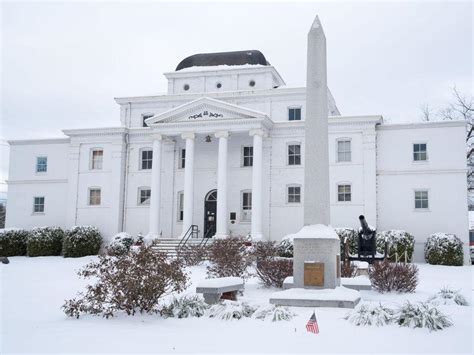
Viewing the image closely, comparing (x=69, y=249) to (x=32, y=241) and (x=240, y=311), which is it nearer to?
(x=32, y=241)

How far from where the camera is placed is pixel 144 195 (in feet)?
108

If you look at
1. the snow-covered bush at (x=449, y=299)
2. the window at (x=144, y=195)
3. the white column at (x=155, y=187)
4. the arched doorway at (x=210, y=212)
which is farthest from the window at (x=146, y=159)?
→ the snow-covered bush at (x=449, y=299)

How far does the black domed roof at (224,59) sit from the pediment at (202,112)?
6.48 m

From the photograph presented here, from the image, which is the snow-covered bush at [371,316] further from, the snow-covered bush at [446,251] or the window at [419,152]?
the window at [419,152]

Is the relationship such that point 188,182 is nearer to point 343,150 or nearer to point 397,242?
point 343,150

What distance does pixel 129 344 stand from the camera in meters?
8.12

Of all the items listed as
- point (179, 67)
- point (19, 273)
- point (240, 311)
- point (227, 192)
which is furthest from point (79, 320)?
point (179, 67)

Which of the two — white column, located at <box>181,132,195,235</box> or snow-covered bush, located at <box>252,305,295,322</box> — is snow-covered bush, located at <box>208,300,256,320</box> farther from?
white column, located at <box>181,132,195,235</box>

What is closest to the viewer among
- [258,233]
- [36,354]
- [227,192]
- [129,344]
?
[36,354]

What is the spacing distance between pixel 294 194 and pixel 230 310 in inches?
821

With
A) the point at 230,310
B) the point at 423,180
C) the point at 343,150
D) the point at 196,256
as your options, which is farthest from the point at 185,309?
the point at 423,180

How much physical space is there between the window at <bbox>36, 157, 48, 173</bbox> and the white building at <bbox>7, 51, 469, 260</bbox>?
12cm

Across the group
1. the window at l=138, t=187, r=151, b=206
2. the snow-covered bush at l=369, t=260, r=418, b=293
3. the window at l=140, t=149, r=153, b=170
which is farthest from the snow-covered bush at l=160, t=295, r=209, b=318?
the window at l=140, t=149, r=153, b=170

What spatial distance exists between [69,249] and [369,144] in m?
17.4
